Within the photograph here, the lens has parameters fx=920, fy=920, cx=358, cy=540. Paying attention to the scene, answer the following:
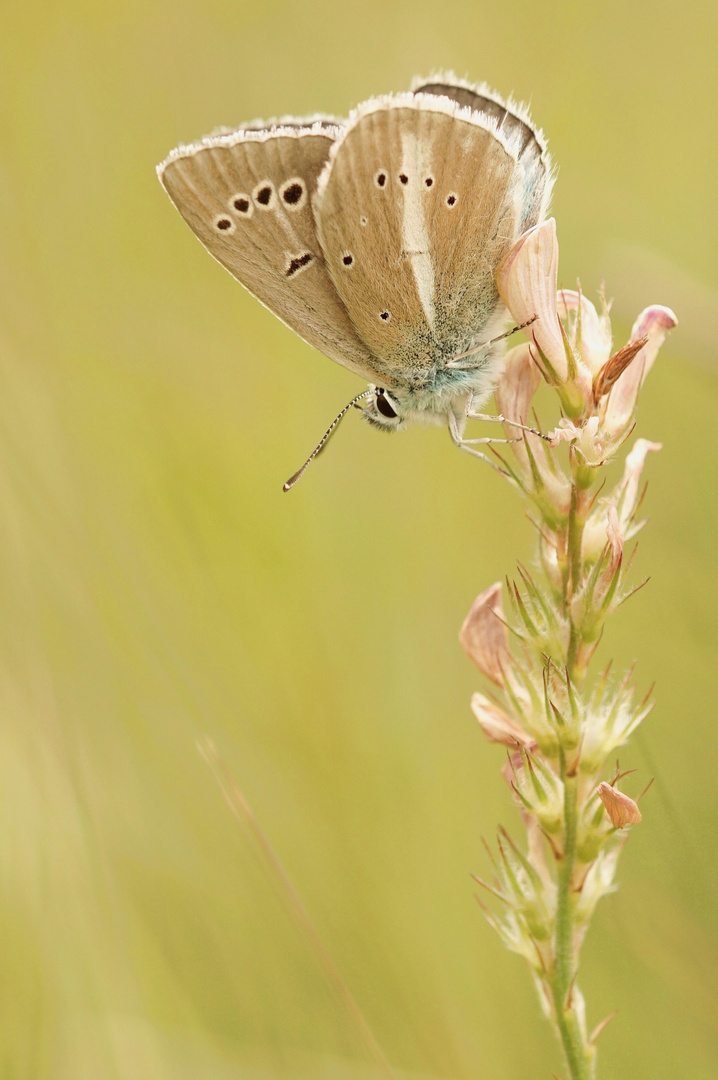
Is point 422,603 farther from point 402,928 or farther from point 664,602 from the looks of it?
point 402,928

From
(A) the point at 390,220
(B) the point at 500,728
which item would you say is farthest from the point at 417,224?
(B) the point at 500,728

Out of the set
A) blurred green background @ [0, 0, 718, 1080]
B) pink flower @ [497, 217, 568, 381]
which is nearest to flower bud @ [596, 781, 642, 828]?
blurred green background @ [0, 0, 718, 1080]

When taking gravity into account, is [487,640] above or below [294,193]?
below

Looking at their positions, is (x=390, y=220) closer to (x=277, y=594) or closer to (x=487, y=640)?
(x=487, y=640)

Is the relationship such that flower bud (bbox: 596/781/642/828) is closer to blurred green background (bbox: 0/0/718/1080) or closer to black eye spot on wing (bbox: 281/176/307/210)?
blurred green background (bbox: 0/0/718/1080)

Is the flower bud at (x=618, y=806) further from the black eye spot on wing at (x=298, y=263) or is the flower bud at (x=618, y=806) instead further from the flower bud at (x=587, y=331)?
the black eye spot on wing at (x=298, y=263)

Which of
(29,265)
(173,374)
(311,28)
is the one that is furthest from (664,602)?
(311,28)
